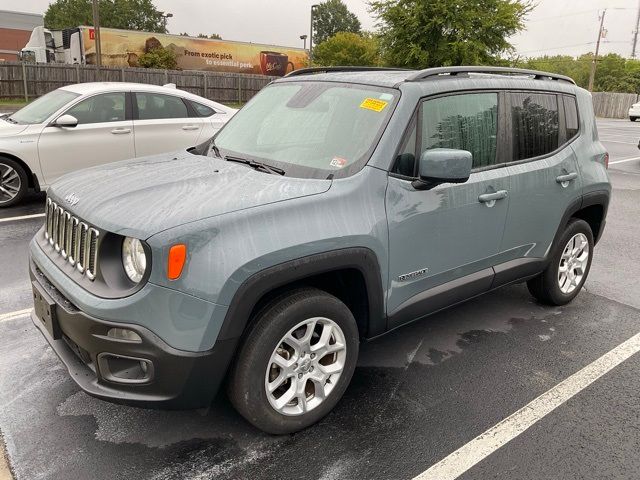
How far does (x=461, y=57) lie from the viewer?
21.2 meters

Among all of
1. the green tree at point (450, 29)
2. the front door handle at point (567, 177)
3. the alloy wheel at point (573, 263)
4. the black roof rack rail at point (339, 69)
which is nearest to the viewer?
the black roof rack rail at point (339, 69)

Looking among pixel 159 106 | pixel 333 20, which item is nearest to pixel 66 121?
pixel 159 106

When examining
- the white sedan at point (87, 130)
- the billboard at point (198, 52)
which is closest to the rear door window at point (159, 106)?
the white sedan at point (87, 130)

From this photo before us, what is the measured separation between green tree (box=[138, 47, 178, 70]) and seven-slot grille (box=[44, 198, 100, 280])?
3845cm

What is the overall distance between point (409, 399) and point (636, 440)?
1192 mm

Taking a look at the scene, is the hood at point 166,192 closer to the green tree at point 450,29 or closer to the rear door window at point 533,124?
the rear door window at point 533,124

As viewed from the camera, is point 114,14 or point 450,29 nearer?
point 450,29

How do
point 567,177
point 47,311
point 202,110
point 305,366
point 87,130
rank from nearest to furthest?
1. point 47,311
2. point 305,366
3. point 567,177
4. point 87,130
5. point 202,110

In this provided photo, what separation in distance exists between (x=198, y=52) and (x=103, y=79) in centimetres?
1699

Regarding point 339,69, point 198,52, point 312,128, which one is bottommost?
point 312,128

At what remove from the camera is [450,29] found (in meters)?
21.6

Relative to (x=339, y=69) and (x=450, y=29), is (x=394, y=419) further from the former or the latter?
(x=450, y=29)

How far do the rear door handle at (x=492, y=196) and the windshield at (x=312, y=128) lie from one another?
0.84 m

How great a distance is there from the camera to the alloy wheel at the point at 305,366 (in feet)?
8.84
